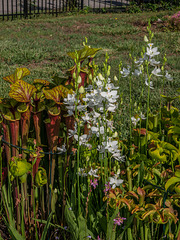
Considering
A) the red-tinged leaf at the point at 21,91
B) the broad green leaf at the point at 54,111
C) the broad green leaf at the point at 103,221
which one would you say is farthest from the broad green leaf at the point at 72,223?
the red-tinged leaf at the point at 21,91

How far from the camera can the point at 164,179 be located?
1.46 metres

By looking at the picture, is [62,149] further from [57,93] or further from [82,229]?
[82,229]

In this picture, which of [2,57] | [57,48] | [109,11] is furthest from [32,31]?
[109,11]

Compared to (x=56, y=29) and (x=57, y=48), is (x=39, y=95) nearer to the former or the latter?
(x=57, y=48)

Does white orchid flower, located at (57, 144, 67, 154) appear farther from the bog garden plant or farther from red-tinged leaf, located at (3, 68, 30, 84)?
red-tinged leaf, located at (3, 68, 30, 84)

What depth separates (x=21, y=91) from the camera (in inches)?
58.2

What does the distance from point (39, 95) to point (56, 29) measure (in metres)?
7.75

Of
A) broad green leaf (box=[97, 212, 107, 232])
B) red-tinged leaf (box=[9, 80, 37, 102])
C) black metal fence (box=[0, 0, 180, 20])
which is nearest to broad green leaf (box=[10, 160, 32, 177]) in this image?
red-tinged leaf (box=[9, 80, 37, 102])

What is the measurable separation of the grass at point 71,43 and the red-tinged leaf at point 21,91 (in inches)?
89.7

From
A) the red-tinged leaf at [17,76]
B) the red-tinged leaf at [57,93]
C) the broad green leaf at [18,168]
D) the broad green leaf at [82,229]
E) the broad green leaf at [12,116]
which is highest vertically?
the red-tinged leaf at [17,76]

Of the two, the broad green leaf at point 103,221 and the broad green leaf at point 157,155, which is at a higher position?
the broad green leaf at point 157,155

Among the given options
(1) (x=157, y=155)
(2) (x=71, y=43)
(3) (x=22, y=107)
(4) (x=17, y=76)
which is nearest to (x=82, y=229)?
(1) (x=157, y=155)

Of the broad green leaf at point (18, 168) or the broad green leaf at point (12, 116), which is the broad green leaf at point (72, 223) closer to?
the broad green leaf at point (18, 168)

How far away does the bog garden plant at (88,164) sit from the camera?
1.35 m
